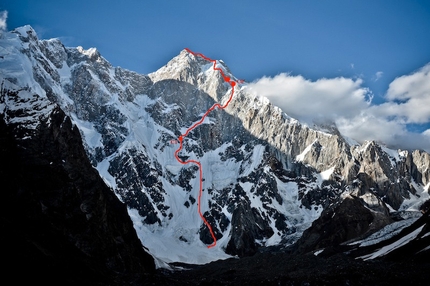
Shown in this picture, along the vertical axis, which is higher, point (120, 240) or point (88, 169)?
point (88, 169)

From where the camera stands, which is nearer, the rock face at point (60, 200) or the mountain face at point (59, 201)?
the mountain face at point (59, 201)

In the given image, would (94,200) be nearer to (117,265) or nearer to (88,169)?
(88,169)

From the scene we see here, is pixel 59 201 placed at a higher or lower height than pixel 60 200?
lower

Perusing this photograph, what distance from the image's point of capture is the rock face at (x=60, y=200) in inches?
3049

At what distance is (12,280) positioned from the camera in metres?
50.0

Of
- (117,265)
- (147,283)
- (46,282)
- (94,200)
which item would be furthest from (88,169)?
(46,282)

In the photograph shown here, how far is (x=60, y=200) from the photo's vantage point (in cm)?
10894

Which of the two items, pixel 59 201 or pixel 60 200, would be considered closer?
pixel 59 201

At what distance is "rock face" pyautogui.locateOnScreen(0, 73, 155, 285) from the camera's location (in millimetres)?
77438

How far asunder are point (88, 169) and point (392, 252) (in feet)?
275

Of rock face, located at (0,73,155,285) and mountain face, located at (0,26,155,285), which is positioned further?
rock face, located at (0,73,155,285)

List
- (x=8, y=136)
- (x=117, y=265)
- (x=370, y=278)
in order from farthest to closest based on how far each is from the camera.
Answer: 1. (x=117, y=265)
2. (x=8, y=136)
3. (x=370, y=278)

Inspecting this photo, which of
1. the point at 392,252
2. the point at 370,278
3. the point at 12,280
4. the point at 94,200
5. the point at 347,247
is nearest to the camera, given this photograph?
Result: the point at 12,280

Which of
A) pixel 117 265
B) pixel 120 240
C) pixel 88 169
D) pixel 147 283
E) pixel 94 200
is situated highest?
pixel 88 169
